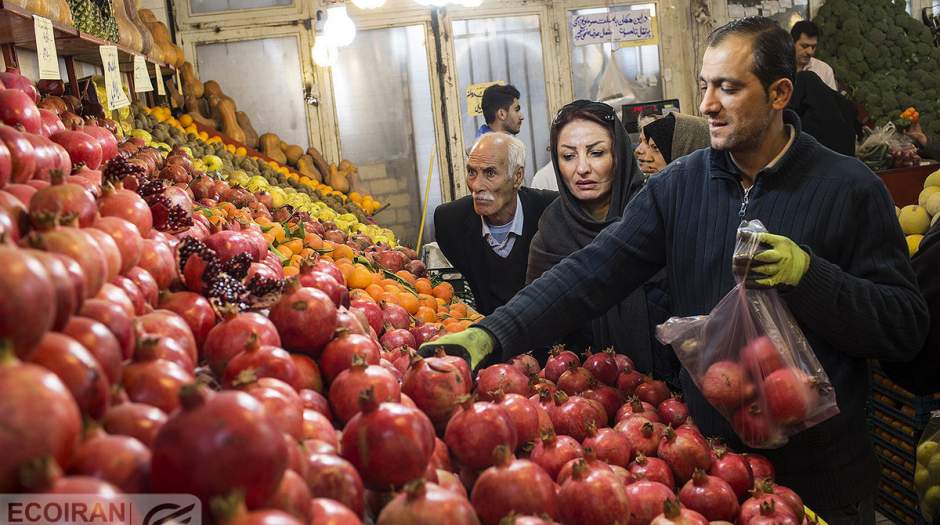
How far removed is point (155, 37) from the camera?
661 cm

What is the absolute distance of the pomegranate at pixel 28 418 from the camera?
74cm

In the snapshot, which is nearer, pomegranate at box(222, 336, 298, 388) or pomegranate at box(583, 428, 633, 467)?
pomegranate at box(222, 336, 298, 388)

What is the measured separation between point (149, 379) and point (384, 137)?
7723mm

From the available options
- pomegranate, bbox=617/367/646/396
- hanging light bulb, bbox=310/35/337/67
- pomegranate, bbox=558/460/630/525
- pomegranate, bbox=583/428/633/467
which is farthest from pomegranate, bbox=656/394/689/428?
hanging light bulb, bbox=310/35/337/67

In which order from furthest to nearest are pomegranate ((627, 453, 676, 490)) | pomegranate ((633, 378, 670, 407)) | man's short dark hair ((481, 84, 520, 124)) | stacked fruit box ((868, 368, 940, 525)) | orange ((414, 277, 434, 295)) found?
man's short dark hair ((481, 84, 520, 124)), orange ((414, 277, 434, 295)), stacked fruit box ((868, 368, 940, 525)), pomegranate ((633, 378, 670, 407)), pomegranate ((627, 453, 676, 490))

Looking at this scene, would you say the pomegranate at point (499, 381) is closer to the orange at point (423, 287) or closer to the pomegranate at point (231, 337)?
the pomegranate at point (231, 337)

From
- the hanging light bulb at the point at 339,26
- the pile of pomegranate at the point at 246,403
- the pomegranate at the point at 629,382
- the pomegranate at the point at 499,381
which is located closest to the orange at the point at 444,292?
the pomegranate at the point at 629,382

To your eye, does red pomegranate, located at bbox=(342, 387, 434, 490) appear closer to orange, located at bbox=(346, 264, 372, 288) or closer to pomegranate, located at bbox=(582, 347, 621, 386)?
pomegranate, located at bbox=(582, 347, 621, 386)

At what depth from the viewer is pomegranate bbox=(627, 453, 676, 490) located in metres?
1.68

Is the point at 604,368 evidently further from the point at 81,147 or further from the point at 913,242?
the point at 913,242

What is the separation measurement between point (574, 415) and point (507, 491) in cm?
68

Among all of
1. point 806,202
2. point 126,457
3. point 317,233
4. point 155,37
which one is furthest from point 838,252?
point 155,37

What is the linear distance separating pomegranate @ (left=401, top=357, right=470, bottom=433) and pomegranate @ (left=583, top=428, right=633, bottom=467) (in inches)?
14.6

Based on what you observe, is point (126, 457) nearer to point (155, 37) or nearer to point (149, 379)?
point (149, 379)
